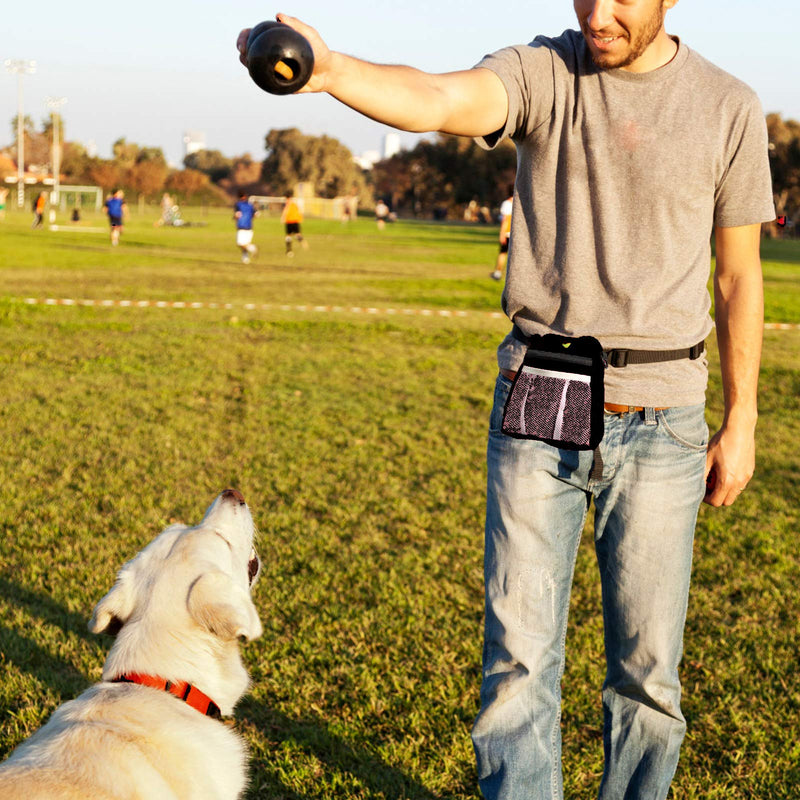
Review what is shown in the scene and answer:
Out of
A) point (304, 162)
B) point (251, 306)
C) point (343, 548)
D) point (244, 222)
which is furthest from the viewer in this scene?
point (304, 162)

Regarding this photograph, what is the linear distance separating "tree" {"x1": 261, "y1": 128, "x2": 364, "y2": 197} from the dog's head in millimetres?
119931

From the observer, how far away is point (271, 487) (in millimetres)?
6625

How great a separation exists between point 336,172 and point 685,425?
123792mm

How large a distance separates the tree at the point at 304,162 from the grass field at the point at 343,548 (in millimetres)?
111038

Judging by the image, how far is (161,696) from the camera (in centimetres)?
258

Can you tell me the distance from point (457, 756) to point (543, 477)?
160 centimetres

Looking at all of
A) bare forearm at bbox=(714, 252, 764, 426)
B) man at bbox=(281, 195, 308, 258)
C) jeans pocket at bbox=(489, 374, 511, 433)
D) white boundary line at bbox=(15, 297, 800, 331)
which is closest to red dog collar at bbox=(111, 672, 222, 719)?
jeans pocket at bbox=(489, 374, 511, 433)

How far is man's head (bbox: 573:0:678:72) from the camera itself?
229 cm

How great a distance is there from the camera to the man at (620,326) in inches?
96.0

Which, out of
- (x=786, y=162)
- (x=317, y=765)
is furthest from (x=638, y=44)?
(x=786, y=162)

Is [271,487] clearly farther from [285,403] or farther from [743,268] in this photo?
[743,268]

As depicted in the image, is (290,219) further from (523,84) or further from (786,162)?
(786,162)

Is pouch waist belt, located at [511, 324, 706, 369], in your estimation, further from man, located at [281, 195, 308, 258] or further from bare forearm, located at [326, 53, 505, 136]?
man, located at [281, 195, 308, 258]

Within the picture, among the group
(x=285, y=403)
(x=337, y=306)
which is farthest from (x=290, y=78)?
(x=337, y=306)
